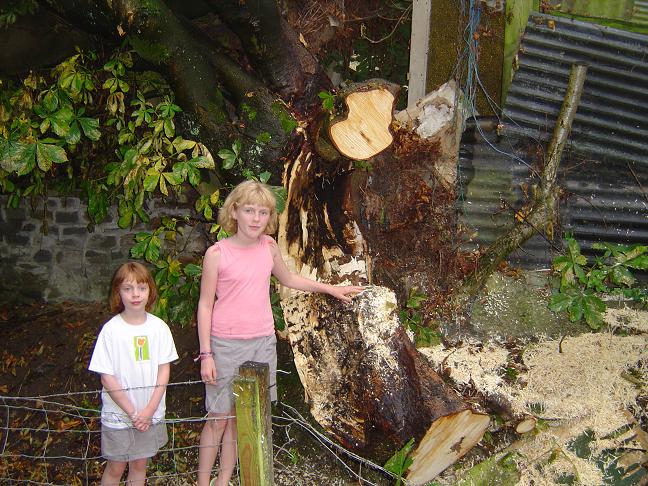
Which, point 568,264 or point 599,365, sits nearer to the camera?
point 599,365

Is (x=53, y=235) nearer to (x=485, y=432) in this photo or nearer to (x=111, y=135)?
(x=111, y=135)

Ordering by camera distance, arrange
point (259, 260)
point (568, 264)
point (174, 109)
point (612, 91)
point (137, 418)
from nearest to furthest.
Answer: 1. point (137, 418)
2. point (259, 260)
3. point (174, 109)
4. point (568, 264)
5. point (612, 91)

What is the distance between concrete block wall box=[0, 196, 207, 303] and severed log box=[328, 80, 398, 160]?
302cm

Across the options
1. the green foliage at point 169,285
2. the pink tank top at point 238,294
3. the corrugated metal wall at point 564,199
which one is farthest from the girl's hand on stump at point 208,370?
the corrugated metal wall at point 564,199

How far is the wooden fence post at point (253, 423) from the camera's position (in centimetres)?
244

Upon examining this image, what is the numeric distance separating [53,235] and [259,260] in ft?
13.5

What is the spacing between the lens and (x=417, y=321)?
4.84 m

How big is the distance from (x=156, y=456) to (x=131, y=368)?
162cm

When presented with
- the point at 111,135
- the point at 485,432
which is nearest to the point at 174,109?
the point at 111,135

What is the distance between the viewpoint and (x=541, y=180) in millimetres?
5156

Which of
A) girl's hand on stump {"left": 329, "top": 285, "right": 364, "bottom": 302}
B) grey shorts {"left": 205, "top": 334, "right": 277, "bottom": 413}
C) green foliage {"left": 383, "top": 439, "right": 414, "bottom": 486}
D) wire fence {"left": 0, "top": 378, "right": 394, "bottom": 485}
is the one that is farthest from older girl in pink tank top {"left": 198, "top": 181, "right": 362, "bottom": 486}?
green foliage {"left": 383, "top": 439, "right": 414, "bottom": 486}

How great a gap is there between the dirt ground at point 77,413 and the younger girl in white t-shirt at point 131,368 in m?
0.14

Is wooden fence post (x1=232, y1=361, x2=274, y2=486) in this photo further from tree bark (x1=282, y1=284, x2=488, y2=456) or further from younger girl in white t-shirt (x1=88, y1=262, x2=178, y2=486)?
tree bark (x1=282, y1=284, x2=488, y2=456)

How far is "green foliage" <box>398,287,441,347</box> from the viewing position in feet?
15.6
